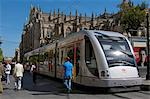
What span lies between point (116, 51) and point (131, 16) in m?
45.8

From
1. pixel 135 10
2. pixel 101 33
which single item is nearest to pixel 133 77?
pixel 101 33

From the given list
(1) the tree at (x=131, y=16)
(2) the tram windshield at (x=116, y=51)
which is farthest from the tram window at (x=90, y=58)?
(1) the tree at (x=131, y=16)

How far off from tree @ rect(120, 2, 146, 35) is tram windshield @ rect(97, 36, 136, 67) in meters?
43.8

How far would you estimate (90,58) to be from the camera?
48.4ft

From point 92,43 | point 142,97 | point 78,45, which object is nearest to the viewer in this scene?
point 142,97

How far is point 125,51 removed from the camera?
14.5 m

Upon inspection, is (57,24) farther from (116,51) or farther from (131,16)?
(116,51)

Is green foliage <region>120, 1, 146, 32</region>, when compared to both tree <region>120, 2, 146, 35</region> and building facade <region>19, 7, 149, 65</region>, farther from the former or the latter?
building facade <region>19, 7, 149, 65</region>

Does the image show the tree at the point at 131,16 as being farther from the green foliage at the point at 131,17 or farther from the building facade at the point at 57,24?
the building facade at the point at 57,24

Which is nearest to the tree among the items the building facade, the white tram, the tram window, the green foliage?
the green foliage

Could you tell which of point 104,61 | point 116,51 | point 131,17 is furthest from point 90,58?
point 131,17

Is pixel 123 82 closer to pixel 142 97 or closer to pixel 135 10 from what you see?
pixel 142 97

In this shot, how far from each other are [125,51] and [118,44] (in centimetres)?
46

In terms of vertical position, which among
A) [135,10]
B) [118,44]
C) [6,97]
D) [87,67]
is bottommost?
[6,97]
